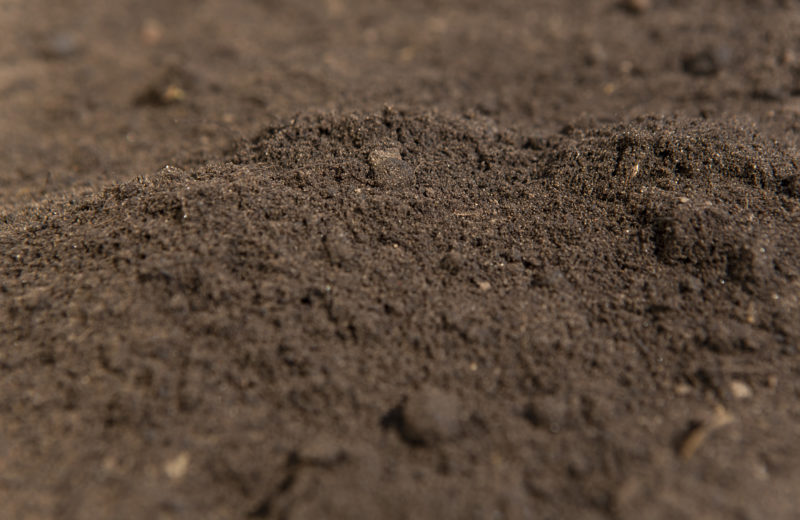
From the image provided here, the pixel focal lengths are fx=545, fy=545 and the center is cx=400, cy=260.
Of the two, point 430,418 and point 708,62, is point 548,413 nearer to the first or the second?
point 430,418

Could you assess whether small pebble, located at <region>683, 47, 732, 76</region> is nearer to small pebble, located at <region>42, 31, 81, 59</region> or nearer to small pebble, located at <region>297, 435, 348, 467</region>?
small pebble, located at <region>297, 435, 348, 467</region>

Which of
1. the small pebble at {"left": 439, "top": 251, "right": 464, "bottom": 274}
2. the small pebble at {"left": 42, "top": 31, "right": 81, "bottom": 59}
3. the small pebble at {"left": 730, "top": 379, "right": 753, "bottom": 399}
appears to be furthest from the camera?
the small pebble at {"left": 42, "top": 31, "right": 81, "bottom": 59}

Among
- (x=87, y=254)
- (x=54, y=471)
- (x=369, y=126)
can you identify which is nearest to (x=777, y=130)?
(x=369, y=126)

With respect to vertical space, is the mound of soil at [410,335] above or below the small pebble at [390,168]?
below

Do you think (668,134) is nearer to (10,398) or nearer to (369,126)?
(369,126)

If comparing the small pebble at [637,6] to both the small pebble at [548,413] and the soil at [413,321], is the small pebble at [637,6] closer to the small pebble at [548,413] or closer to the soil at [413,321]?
the soil at [413,321]

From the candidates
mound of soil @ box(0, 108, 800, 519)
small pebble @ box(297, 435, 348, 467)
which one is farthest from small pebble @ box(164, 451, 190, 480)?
small pebble @ box(297, 435, 348, 467)

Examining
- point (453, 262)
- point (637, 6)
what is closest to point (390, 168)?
point (453, 262)

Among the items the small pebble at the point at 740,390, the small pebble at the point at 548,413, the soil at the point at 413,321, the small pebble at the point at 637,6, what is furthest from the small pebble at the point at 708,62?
the small pebble at the point at 548,413
